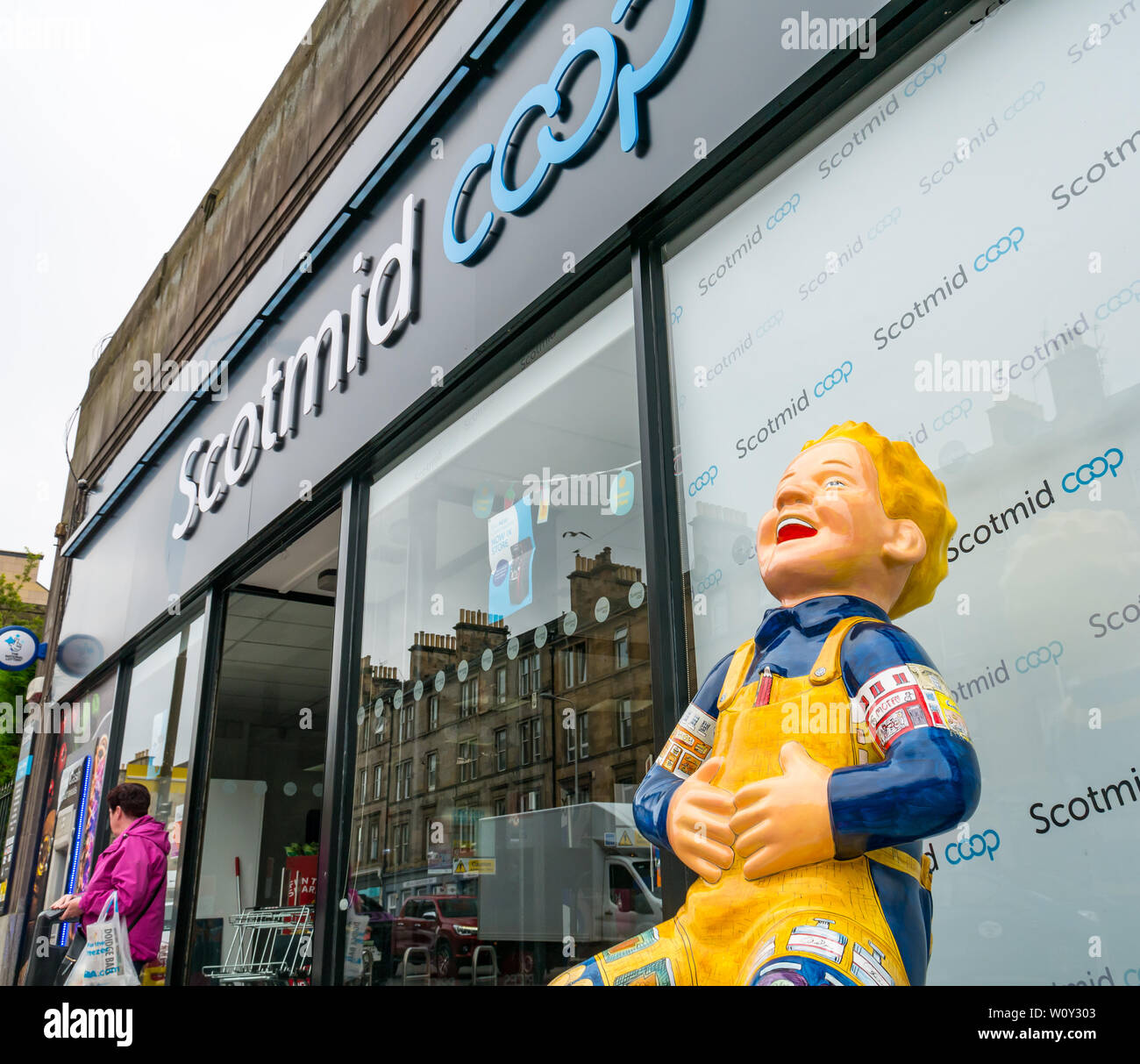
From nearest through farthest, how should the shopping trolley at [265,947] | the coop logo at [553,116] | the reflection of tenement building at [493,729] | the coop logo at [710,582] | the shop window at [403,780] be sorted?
the coop logo at [710,582]
the reflection of tenement building at [493,729]
the coop logo at [553,116]
the shop window at [403,780]
the shopping trolley at [265,947]

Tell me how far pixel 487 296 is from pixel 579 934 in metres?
2.66

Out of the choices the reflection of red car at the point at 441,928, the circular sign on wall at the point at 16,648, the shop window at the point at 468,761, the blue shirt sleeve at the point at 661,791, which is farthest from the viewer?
the circular sign on wall at the point at 16,648

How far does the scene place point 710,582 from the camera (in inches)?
119

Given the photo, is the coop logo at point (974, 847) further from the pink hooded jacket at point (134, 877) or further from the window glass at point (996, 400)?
the pink hooded jacket at point (134, 877)

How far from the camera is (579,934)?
330 centimetres

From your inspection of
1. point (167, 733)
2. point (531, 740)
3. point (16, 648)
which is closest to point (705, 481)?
point (531, 740)

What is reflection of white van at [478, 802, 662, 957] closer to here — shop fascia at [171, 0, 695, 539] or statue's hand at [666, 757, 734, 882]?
statue's hand at [666, 757, 734, 882]

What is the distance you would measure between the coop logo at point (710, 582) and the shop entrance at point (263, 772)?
3.32m

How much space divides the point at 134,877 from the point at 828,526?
4.38 meters

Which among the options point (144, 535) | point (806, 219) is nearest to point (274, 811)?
point (144, 535)

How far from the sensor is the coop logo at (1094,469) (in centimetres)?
215

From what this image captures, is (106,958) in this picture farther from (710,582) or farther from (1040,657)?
(1040,657)

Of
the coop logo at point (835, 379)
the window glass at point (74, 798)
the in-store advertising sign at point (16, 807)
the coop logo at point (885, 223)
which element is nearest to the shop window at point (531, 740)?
the coop logo at point (835, 379)

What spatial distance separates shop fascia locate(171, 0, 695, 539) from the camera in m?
3.63
